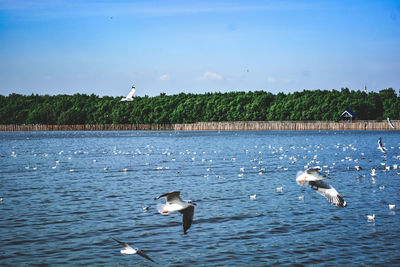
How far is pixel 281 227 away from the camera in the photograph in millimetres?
17500

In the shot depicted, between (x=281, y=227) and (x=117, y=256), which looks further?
(x=281, y=227)

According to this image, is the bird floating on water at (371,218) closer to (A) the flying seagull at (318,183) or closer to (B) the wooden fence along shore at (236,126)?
(A) the flying seagull at (318,183)

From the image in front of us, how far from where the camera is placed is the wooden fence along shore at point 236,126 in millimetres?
131375

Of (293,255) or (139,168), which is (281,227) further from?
(139,168)

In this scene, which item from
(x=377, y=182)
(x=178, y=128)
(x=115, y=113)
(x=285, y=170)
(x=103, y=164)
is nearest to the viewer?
(x=377, y=182)

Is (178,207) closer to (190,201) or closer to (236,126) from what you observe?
(190,201)

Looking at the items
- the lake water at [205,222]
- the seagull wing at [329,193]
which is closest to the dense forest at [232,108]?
the lake water at [205,222]

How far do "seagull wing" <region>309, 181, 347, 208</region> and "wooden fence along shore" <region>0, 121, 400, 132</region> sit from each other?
119760 millimetres

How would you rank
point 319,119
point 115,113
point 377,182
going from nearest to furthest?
point 377,182, point 319,119, point 115,113

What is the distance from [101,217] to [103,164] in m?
23.2

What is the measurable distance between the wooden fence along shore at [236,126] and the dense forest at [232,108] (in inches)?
95.6

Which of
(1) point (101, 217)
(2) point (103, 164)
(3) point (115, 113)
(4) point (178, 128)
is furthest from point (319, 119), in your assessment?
(1) point (101, 217)

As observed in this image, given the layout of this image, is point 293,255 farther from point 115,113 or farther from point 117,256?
point 115,113

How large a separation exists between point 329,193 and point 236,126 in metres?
140
